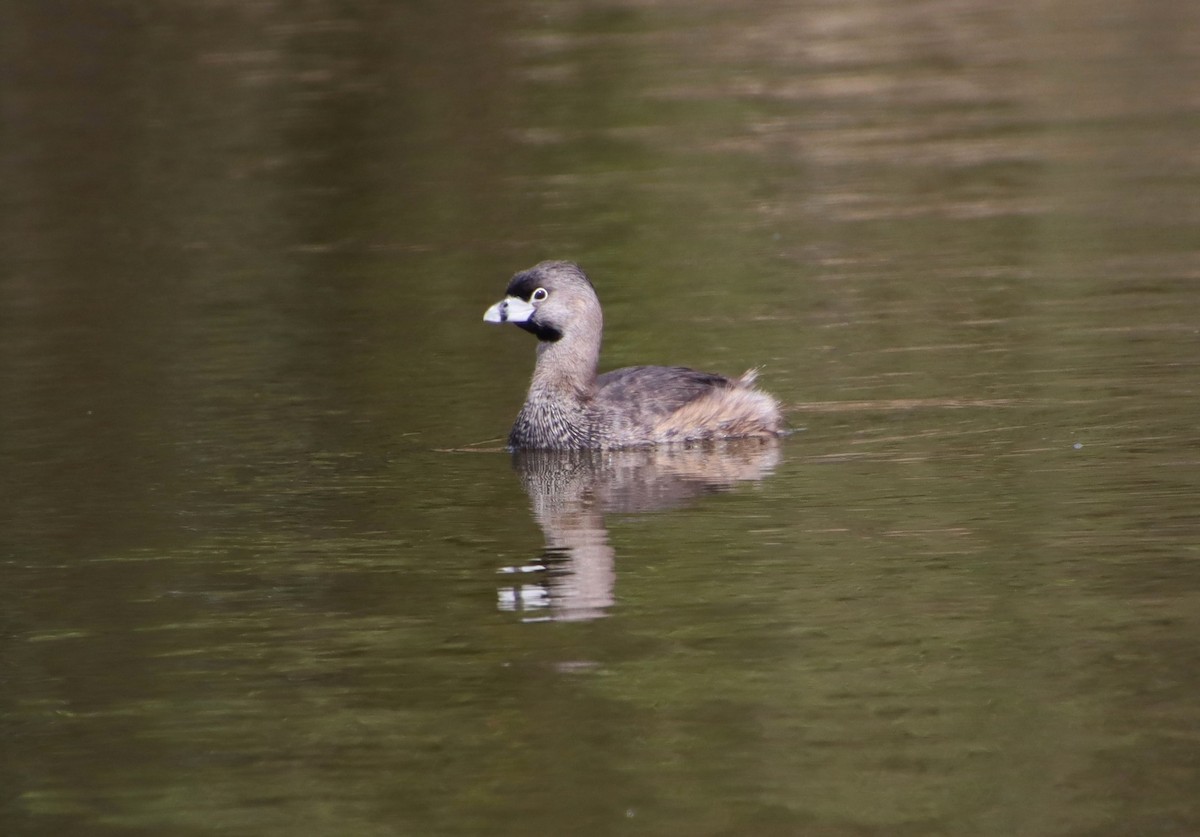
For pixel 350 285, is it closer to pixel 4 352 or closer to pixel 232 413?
pixel 4 352

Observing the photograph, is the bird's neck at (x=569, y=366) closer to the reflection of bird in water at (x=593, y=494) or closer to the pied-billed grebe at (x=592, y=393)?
the pied-billed grebe at (x=592, y=393)

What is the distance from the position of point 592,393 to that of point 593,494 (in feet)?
5.63

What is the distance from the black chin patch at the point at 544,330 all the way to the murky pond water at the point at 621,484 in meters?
0.69

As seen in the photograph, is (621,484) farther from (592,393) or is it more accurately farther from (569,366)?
(569,366)

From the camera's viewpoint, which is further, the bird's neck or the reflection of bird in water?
the bird's neck

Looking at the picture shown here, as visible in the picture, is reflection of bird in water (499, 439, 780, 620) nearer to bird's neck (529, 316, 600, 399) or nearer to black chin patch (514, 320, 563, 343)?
bird's neck (529, 316, 600, 399)

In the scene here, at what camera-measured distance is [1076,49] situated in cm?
3297

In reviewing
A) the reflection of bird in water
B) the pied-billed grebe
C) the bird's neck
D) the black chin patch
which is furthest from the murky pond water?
the black chin patch

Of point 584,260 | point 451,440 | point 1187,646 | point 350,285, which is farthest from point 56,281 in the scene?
point 1187,646

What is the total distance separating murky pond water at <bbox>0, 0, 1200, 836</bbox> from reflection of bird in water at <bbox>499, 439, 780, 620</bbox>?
46mm

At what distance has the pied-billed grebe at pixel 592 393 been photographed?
1419 centimetres

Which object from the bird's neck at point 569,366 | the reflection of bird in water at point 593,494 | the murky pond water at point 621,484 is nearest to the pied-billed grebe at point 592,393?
the bird's neck at point 569,366

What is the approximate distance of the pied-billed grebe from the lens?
46.5ft

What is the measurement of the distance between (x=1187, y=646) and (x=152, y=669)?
4.28m
